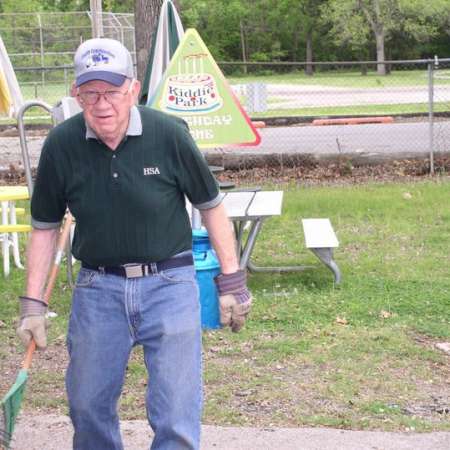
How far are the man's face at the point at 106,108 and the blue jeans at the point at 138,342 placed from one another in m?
Answer: 0.52

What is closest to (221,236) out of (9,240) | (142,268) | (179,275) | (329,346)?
(179,275)

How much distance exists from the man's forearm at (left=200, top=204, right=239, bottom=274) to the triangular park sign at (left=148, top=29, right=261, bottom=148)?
3.78 metres

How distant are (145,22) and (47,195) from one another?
7.65 metres

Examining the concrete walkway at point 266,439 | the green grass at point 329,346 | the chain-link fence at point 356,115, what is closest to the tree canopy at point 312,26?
the chain-link fence at point 356,115

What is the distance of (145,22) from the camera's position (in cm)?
1091

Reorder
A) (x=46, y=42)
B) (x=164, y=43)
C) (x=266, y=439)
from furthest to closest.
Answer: (x=46, y=42) → (x=164, y=43) → (x=266, y=439)

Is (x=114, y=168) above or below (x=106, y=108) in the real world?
below

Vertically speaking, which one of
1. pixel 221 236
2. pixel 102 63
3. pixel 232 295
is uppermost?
pixel 102 63

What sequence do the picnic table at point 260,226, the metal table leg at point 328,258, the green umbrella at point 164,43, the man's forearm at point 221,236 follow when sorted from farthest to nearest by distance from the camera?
the green umbrella at point 164,43 → the metal table leg at point 328,258 → the picnic table at point 260,226 → the man's forearm at point 221,236

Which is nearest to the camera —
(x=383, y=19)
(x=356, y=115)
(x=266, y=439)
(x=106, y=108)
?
(x=106, y=108)

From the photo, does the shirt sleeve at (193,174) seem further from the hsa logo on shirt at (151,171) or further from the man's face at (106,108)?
the man's face at (106,108)

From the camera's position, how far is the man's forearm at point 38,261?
3.63m

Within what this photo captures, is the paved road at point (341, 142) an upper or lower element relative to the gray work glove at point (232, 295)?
lower

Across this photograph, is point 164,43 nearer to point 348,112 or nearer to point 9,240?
point 9,240
